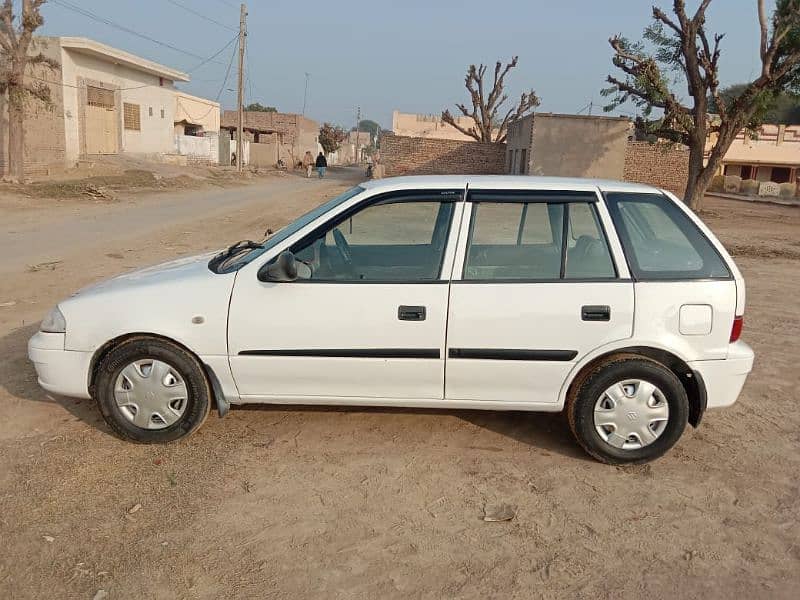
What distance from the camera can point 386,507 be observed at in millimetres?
3482

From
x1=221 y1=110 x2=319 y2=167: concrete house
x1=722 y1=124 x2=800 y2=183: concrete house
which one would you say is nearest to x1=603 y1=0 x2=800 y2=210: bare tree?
x1=722 y1=124 x2=800 y2=183: concrete house

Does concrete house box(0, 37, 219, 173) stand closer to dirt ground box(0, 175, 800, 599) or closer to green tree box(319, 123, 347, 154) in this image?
dirt ground box(0, 175, 800, 599)

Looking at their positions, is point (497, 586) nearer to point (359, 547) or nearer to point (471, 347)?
point (359, 547)

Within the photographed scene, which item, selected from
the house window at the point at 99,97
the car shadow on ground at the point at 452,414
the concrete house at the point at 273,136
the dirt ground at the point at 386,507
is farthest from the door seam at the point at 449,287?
the concrete house at the point at 273,136

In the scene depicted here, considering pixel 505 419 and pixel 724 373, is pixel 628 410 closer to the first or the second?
pixel 724 373

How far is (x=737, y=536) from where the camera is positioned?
3.32m

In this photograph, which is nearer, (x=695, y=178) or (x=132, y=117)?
(x=695, y=178)

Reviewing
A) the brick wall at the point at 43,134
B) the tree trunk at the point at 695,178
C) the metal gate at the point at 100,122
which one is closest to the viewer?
the tree trunk at the point at 695,178

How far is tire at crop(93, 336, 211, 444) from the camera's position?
3.91 m

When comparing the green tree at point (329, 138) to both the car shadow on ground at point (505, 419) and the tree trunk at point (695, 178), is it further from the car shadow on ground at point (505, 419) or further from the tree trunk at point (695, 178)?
the car shadow on ground at point (505, 419)

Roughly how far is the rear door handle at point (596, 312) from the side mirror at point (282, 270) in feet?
5.51

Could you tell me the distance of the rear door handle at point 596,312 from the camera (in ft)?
12.5

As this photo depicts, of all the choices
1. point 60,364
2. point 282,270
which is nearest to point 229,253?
point 282,270

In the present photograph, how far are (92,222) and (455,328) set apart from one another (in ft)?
44.3
